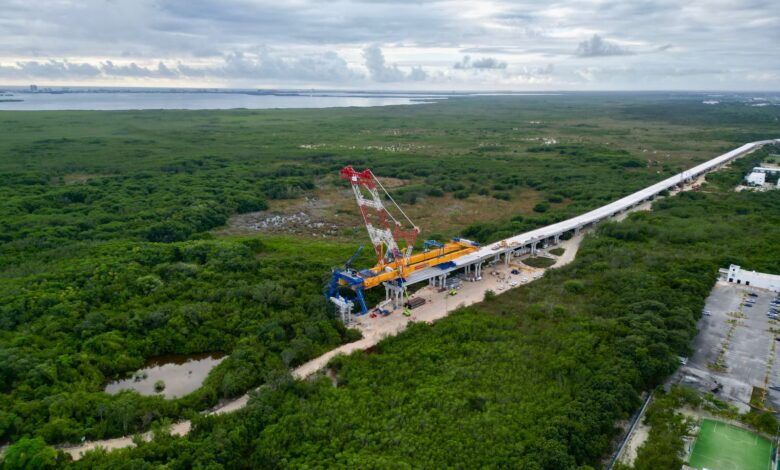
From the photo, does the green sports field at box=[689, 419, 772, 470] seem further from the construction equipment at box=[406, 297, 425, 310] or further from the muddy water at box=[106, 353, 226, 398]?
the muddy water at box=[106, 353, 226, 398]

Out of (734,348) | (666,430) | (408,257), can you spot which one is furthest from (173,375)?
(734,348)

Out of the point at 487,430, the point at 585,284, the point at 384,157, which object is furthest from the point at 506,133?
the point at 487,430

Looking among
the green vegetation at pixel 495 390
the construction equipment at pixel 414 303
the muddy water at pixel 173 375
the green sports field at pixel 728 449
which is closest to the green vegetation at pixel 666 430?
the green vegetation at pixel 495 390

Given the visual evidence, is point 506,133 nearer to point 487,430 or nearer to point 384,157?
point 384,157

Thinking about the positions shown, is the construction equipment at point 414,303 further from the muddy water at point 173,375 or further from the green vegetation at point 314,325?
the muddy water at point 173,375

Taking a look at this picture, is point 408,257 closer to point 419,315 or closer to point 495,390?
point 419,315

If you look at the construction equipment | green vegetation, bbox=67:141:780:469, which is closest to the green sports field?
green vegetation, bbox=67:141:780:469
